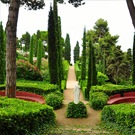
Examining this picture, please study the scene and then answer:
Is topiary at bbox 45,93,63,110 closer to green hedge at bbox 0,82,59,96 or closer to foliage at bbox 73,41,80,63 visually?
green hedge at bbox 0,82,59,96

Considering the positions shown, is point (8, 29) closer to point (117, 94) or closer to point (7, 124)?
point (7, 124)

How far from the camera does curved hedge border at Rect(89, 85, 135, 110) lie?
9.68 metres

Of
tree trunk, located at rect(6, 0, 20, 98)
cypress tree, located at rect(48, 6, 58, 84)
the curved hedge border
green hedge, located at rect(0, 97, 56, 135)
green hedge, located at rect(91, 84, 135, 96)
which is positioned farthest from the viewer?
cypress tree, located at rect(48, 6, 58, 84)

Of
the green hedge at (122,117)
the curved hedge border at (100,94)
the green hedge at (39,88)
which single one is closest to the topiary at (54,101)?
the green hedge at (39,88)

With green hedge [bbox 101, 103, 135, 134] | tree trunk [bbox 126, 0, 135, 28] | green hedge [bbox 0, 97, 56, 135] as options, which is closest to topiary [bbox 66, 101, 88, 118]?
green hedge [bbox 101, 103, 135, 134]

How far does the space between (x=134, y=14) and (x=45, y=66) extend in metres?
21.3

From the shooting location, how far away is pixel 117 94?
12242 millimetres

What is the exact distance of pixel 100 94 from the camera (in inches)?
419

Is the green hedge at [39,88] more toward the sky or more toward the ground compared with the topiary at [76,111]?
more toward the sky

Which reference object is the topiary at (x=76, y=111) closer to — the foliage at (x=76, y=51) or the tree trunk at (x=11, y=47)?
the tree trunk at (x=11, y=47)

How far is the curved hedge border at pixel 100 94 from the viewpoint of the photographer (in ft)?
31.8

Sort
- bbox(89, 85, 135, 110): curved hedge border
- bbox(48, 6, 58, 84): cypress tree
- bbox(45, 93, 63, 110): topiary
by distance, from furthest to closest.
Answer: bbox(48, 6, 58, 84): cypress tree < bbox(89, 85, 135, 110): curved hedge border < bbox(45, 93, 63, 110): topiary

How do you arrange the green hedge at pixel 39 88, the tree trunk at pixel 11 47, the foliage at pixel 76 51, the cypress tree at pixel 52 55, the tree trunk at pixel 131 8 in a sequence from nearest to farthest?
the tree trunk at pixel 11 47 < the tree trunk at pixel 131 8 < the green hedge at pixel 39 88 < the cypress tree at pixel 52 55 < the foliage at pixel 76 51

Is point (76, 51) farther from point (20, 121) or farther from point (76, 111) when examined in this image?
point (20, 121)
